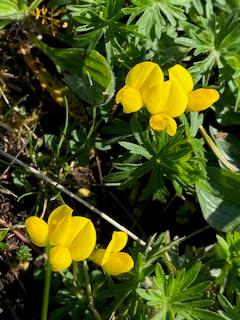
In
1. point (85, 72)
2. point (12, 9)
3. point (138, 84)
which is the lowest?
point (85, 72)

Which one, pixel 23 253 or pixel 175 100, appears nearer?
pixel 175 100

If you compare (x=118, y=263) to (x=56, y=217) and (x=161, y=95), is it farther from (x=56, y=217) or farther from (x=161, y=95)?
(x=161, y=95)

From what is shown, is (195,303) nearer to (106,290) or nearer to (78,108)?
(106,290)

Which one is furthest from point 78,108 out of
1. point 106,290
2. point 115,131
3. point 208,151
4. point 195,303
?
point 195,303

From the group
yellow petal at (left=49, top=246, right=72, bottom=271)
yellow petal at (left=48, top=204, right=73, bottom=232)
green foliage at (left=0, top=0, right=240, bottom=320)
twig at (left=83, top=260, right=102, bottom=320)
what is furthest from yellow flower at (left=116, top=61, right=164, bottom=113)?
twig at (left=83, top=260, right=102, bottom=320)

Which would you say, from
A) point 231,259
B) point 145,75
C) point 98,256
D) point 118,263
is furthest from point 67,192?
point 231,259

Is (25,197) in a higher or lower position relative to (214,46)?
lower
